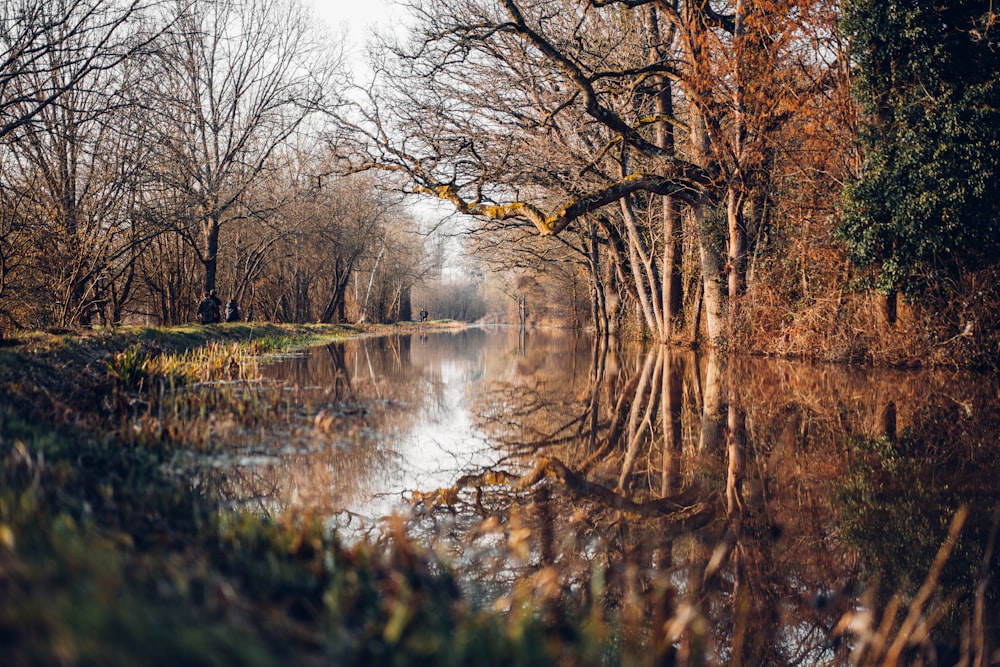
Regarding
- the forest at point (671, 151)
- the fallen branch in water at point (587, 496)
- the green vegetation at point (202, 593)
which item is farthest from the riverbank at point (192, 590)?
the forest at point (671, 151)

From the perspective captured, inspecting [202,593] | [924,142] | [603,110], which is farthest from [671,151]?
[202,593]

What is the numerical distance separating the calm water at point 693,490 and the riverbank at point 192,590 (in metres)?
0.64

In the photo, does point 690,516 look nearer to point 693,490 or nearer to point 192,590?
point 693,490

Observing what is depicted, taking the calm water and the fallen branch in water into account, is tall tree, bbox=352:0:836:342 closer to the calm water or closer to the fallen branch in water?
the calm water

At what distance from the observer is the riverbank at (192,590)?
124cm

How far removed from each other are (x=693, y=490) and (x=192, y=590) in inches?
133

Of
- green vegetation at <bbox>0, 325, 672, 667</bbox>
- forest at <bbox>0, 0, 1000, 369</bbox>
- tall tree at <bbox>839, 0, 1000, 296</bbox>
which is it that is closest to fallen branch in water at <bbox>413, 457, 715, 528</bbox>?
green vegetation at <bbox>0, 325, 672, 667</bbox>

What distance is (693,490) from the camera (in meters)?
4.33

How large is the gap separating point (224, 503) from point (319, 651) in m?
2.12

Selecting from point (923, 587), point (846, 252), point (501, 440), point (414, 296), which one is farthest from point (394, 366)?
point (414, 296)

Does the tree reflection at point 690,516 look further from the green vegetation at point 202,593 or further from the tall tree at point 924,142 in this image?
the tall tree at point 924,142

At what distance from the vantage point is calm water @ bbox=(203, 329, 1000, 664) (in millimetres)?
2756

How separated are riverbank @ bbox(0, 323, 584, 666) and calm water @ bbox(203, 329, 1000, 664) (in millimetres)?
643

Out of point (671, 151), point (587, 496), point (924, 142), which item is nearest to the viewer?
point (587, 496)
